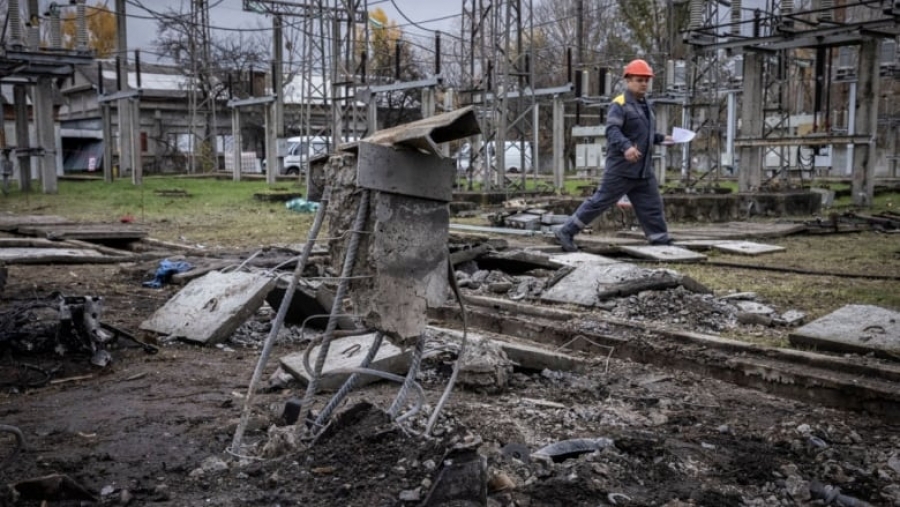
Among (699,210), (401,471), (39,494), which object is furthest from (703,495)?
(699,210)

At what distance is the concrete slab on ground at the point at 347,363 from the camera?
16.4 feet

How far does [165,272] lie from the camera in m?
9.05

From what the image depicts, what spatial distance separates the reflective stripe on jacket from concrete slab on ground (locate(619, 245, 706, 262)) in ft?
2.78

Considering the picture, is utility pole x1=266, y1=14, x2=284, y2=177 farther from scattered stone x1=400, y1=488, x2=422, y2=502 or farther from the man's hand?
scattered stone x1=400, y1=488, x2=422, y2=502

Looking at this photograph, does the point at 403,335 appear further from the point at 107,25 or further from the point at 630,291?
the point at 107,25

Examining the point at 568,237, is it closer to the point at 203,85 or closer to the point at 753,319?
the point at 753,319

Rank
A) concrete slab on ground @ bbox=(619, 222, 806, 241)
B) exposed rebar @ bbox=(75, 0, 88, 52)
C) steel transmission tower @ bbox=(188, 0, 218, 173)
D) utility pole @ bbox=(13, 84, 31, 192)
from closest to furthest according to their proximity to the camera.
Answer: concrete slab on ground @ bbox=(619, 222, 806, 241)
utility pole @ bbox=(13, 84, 31, 192)
exposed rebar @ bbox=(75, 0, 88, 52)
steel transmission tower @ bbox=(188, 0, 218, 173)

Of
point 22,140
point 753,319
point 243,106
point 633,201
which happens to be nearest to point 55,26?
point 22,140

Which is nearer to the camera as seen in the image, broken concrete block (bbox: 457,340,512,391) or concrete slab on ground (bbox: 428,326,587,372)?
broken concrete block (bbox: 457,340,512,391)

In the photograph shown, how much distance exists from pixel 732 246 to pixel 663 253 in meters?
1.61

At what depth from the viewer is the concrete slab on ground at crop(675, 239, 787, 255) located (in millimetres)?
10648

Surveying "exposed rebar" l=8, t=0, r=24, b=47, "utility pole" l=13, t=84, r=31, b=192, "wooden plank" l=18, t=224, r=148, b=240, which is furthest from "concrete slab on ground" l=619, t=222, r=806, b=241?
"utility pole" l=13, t=84, r=31, b=192

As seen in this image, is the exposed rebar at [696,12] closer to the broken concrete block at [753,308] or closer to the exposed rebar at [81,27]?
the broken concrete block at [753,308]

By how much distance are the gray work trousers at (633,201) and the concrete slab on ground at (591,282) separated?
2300mm
